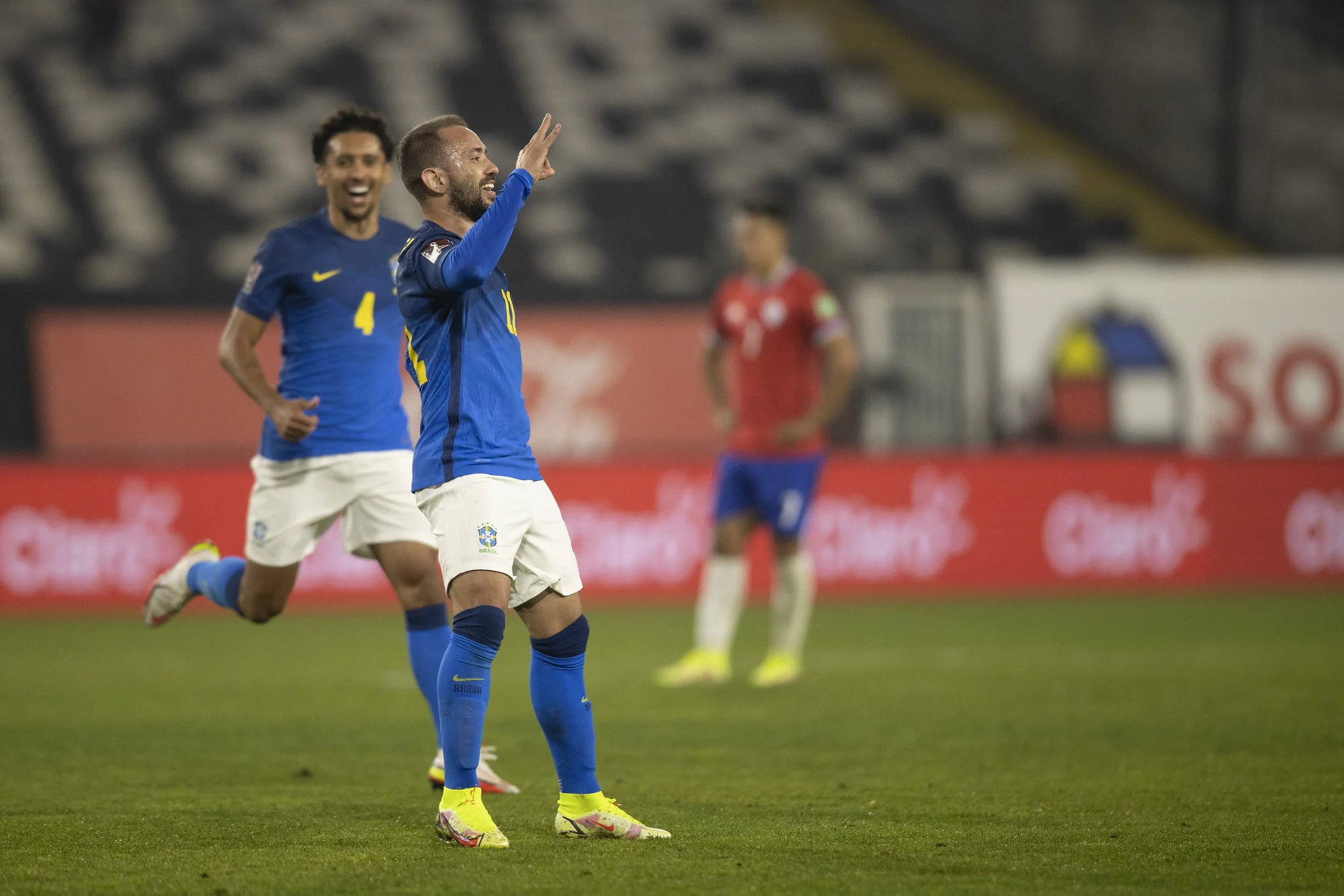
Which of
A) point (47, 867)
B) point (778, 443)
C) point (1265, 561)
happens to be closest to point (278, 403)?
point (47, 867)

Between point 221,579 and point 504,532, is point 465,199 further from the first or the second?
point 221,579

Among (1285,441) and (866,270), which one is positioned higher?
(866,270)

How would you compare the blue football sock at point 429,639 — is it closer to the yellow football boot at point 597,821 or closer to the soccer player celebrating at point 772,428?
the yellow football boot at point 597,821

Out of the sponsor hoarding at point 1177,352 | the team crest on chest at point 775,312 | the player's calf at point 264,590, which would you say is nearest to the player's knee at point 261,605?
the player's calf at point 264,590

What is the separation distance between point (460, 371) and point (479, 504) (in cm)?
41

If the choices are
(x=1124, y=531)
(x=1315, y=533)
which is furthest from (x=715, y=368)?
(x=1315, y=533)

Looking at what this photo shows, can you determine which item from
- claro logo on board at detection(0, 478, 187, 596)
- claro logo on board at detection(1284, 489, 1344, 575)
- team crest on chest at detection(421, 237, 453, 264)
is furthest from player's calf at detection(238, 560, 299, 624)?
claro logo on board at detection(1284, 489, 1344, 575)

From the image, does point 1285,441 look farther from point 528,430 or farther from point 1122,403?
point 528,430

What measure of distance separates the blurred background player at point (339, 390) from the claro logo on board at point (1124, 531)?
9010mm

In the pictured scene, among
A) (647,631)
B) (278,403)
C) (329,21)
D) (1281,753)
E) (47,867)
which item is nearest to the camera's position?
(47,867)

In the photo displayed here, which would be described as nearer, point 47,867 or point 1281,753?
point 47,867

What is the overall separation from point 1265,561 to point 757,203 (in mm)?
7229

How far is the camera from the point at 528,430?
4.99 m

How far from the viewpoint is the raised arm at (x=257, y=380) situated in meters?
5.70
